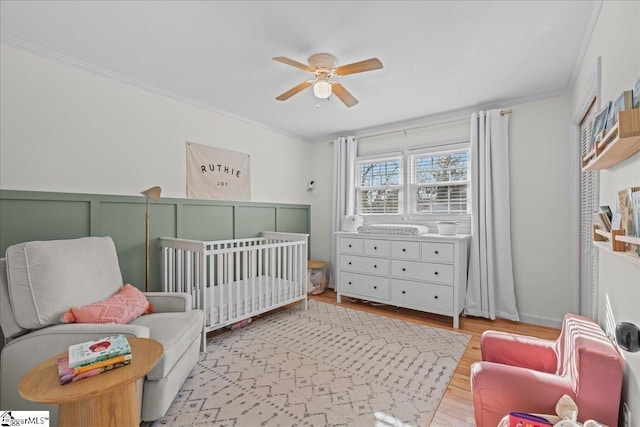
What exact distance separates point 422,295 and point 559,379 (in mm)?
1950

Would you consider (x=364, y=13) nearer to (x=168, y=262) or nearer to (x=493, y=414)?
(x=493, y=414)

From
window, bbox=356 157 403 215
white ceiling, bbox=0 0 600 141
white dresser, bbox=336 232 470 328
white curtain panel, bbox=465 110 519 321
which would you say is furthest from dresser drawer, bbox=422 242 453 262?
white ceiling, bbox=0 0 600 141

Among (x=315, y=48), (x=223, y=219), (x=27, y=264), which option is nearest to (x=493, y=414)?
(x=315, y=48)

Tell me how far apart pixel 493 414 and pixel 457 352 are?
48.7 inches

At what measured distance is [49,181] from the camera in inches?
87.5

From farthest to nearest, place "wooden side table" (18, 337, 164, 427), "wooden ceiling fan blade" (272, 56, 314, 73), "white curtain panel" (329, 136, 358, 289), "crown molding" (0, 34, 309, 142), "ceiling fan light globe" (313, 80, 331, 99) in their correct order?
"white curtain panel" (329, 136, 358, 289) → "ceiling fan light globe" (313, 80, 331, 99) → "crown molding" (0, 34, 309, 142) → "wooden ceiling fan blade" (272, 56, 314, 73) → "wooden side table" (18, 337, 164, 427)

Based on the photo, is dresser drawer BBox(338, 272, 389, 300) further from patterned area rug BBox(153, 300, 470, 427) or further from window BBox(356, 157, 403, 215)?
window BBox(356, 157, 403, 215)

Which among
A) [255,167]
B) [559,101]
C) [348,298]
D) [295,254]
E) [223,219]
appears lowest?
[348,298]

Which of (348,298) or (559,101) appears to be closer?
(559,101)

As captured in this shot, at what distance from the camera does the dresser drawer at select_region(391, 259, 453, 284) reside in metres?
3.04

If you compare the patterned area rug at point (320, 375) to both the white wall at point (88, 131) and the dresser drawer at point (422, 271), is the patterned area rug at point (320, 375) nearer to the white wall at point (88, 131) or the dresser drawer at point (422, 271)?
the dresser drawer at point (422, 271)

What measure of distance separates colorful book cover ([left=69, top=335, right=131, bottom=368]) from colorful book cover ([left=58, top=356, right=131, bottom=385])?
28 mm

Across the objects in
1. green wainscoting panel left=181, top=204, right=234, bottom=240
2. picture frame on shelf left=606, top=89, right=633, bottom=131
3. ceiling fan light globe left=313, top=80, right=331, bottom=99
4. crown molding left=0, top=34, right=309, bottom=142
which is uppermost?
crown molding left=0, top=34, right=309, bottom=142

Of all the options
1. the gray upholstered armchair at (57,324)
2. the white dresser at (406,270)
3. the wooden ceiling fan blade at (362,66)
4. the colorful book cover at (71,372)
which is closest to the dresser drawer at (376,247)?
the white dresser at (406,270)
